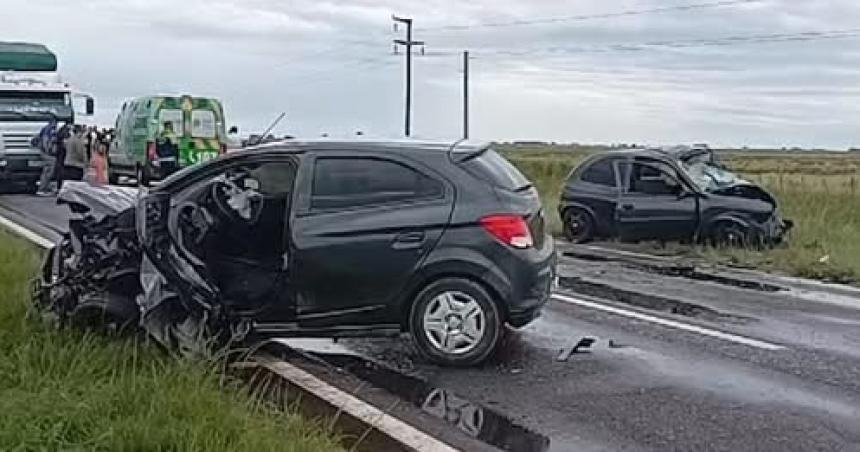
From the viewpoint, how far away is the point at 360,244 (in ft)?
28.2

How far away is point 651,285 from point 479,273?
17.0 feet

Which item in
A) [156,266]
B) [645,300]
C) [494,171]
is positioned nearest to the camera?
[156,266]

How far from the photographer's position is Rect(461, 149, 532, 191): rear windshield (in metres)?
8.88

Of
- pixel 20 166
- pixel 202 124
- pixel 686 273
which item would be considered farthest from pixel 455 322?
pixel 202 124

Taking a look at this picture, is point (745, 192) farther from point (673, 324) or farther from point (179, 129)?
point (179, 129)

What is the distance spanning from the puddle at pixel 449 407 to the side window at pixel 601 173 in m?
9.80

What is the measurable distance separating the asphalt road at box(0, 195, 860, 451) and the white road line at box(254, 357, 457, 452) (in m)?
0.17

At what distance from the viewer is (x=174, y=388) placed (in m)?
6.12

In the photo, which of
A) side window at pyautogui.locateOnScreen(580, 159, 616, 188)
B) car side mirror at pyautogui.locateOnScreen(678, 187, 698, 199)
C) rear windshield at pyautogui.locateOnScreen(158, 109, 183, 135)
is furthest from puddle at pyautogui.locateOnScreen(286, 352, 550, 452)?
rear windshield at pyautogui.locateOnScreen(158, 109, 183, 135)

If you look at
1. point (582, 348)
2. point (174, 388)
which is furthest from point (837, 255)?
point (174, 388)

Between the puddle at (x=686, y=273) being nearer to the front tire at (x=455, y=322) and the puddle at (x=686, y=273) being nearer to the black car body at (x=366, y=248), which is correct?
the black car body at (x=366, y=248)

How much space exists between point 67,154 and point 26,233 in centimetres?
1008

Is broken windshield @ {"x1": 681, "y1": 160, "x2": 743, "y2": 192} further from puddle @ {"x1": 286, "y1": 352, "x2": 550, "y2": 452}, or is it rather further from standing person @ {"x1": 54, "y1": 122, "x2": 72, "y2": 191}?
standing person @ {"x1": 54, "y1": 122, "x2": 72, "y2": 191}

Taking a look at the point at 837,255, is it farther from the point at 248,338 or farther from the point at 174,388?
the point at 174,388
